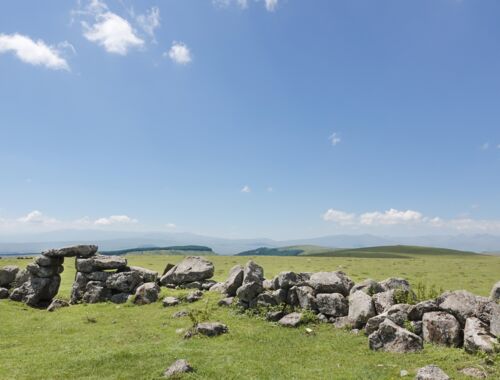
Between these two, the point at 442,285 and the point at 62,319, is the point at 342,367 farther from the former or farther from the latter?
the point at 442,285

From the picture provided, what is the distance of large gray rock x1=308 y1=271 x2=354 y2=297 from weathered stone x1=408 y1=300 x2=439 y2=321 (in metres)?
6.29

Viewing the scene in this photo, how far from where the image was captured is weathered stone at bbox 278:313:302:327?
26.1 m

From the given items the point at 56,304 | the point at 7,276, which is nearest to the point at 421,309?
the point at 56,304

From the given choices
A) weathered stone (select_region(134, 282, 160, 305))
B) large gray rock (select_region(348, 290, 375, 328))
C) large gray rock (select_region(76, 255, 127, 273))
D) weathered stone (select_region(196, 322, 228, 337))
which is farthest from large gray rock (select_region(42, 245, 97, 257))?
large gray rock (select_region(348, 290, 375, 328))

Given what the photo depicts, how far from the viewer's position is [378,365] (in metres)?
18.7

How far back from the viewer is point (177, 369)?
17938 mm

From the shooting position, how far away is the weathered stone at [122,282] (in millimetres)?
37875

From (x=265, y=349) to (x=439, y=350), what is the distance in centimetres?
887

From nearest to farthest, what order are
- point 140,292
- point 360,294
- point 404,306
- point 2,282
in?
point 404,306 < point 360,294 < point 140,292 < point 2,282

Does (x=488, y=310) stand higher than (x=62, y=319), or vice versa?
(x=488, y=310)

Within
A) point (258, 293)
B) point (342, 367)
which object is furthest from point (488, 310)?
point (258, 293)

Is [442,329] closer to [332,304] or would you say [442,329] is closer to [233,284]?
[332,304]

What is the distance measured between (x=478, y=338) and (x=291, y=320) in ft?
36.3

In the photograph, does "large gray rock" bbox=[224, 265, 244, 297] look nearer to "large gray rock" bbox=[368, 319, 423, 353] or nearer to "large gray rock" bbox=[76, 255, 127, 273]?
"large gray rock" bbox=[76, 255, 127, 273]
